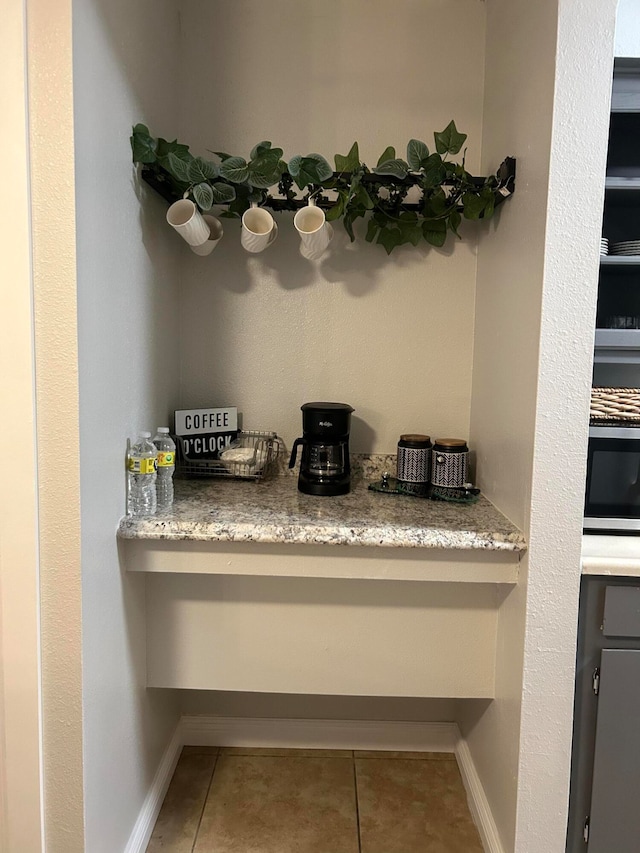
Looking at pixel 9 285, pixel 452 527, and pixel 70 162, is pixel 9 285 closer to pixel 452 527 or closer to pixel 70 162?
pixel 70 162

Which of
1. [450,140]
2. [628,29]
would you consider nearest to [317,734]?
[450,140]

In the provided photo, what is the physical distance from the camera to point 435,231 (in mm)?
1843

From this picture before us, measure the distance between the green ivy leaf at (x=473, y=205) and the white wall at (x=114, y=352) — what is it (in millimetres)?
845

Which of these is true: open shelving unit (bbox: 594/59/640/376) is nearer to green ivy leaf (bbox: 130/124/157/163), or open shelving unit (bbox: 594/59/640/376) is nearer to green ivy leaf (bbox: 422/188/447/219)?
green ivy leaf (bbox: 422/188/447/219)

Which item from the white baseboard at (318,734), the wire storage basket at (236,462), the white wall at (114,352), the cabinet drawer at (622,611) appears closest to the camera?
the white wall at (114,352)

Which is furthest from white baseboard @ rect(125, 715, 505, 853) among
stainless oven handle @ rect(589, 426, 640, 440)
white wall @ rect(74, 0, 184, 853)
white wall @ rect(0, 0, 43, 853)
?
stainless oven handle @ rect(589, 426, 640, 440)

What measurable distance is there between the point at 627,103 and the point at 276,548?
141cm

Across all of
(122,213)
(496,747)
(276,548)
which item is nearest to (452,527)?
(276,548)

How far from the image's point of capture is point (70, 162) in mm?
1161

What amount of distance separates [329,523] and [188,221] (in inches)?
33.8

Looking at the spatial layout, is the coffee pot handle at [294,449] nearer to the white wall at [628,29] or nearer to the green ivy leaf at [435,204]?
the green ivy leaf at [435,204]

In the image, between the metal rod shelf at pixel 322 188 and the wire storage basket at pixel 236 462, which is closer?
the metal rod shelf at pixel 322 188

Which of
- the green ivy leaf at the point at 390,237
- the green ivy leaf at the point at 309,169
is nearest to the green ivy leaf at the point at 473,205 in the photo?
the green ivy leaf at the point at 390,237

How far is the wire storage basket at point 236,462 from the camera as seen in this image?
1.87 metres
